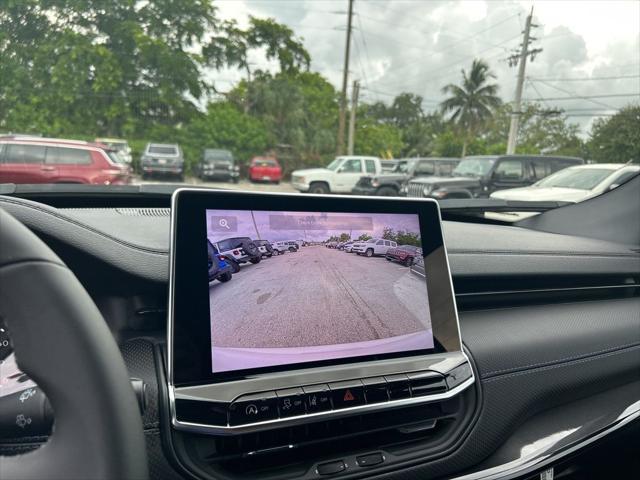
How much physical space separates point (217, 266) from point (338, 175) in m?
13.8

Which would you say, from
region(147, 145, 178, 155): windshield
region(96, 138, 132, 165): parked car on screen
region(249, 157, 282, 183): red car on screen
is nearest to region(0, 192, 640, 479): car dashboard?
region(96, 138, 132, 165): parked car on screen

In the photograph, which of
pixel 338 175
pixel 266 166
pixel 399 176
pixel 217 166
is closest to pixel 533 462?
pixel 399 176

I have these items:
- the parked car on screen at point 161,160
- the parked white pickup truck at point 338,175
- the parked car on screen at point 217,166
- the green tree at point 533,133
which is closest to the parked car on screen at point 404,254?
the green tree at point 533,133

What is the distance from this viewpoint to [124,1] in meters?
2.78

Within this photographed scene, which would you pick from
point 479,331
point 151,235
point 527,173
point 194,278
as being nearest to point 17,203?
point 151,235

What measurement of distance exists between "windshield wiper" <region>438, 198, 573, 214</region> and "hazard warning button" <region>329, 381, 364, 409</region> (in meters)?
1.62

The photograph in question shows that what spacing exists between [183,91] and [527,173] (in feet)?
28.2

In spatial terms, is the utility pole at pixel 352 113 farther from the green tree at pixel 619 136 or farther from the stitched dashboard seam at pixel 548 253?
the stitched dashboard seam at pixel 548 253

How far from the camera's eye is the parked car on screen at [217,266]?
1.19 m

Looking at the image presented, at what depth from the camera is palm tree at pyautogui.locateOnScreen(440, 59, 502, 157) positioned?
36.4 feet

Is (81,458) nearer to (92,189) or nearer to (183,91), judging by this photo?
(92,189)

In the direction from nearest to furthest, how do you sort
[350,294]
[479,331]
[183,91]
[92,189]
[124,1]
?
[350,294] → [479,331] → [92,189] → [124,1] → [183,91]

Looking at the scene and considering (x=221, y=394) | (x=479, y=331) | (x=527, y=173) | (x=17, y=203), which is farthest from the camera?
(x=527, y=173)

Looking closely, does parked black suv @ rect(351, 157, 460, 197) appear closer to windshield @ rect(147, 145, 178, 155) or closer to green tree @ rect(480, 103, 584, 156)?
green tree @ rect(480, 103, 584, 156)
